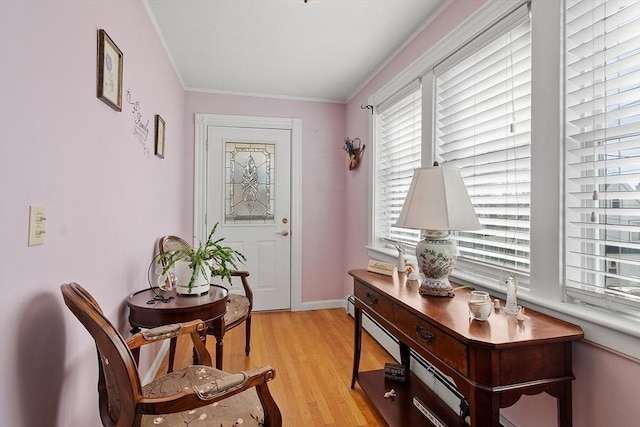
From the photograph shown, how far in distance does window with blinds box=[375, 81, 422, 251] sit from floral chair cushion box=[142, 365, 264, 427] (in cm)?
166

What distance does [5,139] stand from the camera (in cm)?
89

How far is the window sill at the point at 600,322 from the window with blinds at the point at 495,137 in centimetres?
20

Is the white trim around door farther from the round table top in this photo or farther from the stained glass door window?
the round table top

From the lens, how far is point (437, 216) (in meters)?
1.51

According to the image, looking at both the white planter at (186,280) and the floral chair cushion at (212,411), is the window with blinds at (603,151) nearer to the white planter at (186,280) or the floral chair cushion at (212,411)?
the floral chair cushion at (212,411)

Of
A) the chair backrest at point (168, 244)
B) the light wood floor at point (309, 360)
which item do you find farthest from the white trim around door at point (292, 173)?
the chair backrest at point (168, 244)

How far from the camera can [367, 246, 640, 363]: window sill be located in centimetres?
108

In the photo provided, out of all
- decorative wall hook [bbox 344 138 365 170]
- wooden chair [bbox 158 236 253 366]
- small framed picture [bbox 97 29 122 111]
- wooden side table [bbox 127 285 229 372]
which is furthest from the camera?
decorative wall hook [bbox 344 138 365 170]

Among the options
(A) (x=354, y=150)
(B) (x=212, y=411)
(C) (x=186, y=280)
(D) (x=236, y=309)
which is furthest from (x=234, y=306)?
(A) (x=354, y=150)

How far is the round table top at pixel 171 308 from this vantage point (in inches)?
67.8

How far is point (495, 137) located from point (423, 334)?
1.08 meters

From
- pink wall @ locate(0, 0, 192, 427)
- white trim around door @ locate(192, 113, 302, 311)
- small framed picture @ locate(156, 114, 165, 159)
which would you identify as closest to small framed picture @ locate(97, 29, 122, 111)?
pink wall @ locate(0, 0, 192, 427)

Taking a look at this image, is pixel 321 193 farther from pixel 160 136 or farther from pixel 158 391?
pixel 158 391

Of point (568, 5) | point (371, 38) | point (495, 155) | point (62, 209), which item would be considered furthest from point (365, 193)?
point (62, 209)
